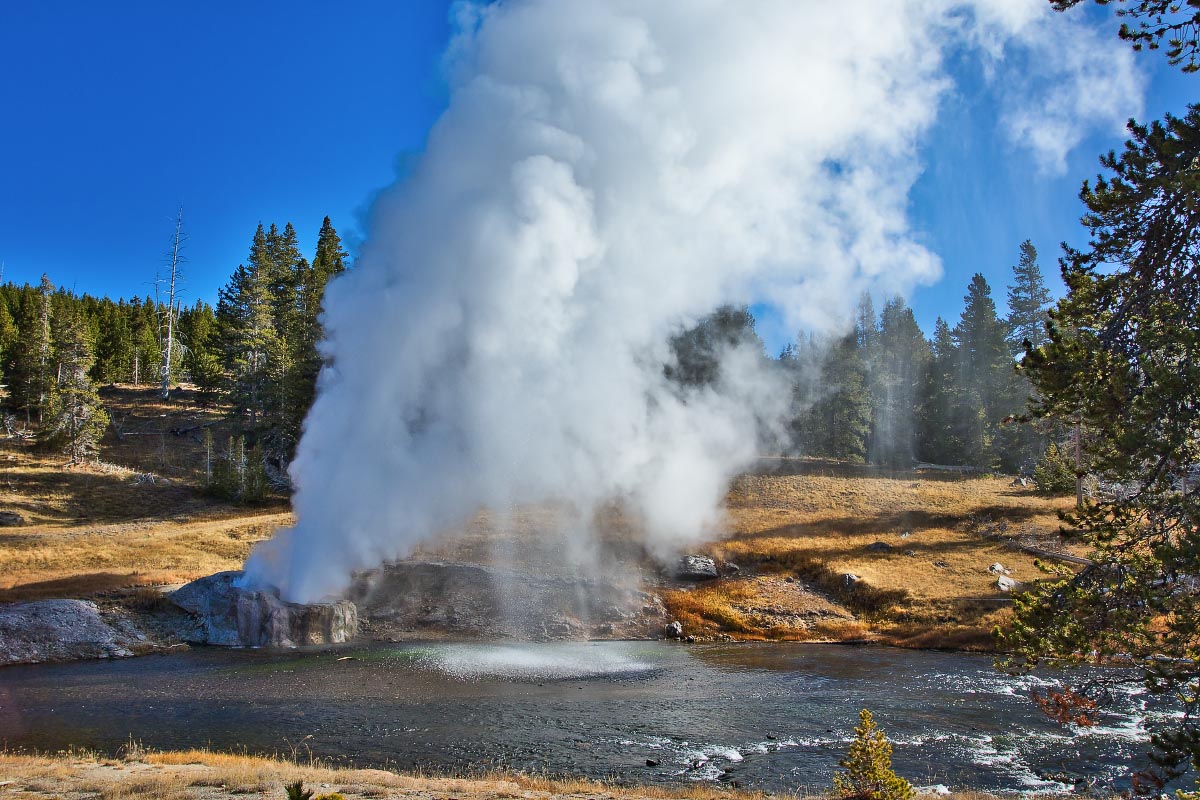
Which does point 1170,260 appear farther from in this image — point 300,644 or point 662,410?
point 662,410

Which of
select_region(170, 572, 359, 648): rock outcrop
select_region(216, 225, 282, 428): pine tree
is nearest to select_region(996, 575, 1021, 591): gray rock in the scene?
select_region(170, 572, 359, 648): rock outcrop

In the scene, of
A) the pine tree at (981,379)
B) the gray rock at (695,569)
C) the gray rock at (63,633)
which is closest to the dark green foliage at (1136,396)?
the gray rock at (695,569)

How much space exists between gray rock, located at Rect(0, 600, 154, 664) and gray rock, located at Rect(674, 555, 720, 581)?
26021mm

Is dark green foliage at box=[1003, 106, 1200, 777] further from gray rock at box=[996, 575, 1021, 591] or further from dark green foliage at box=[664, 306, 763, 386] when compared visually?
dark green foliage at box=[664, 306, 763, 386]

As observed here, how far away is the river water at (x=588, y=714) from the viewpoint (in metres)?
15.9

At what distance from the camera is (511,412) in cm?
3969

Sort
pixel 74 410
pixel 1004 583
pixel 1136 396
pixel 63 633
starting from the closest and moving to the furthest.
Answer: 1. pixel 1136 396
2. pixel 63 633
3. pixel 1004 583
4. pixel 74 410

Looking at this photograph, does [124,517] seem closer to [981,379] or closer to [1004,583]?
[1004,583]

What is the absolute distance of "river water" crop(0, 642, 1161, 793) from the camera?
15883 mm

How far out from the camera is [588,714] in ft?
65.6

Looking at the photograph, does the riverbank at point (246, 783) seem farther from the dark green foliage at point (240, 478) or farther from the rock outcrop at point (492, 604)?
the dark green foliage at point (240, 478)

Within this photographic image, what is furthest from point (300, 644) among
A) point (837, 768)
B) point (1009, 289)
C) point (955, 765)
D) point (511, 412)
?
point (1009, 289)

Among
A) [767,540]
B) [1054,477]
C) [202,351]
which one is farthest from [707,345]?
[202,351]

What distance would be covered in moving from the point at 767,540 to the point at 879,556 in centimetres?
664
